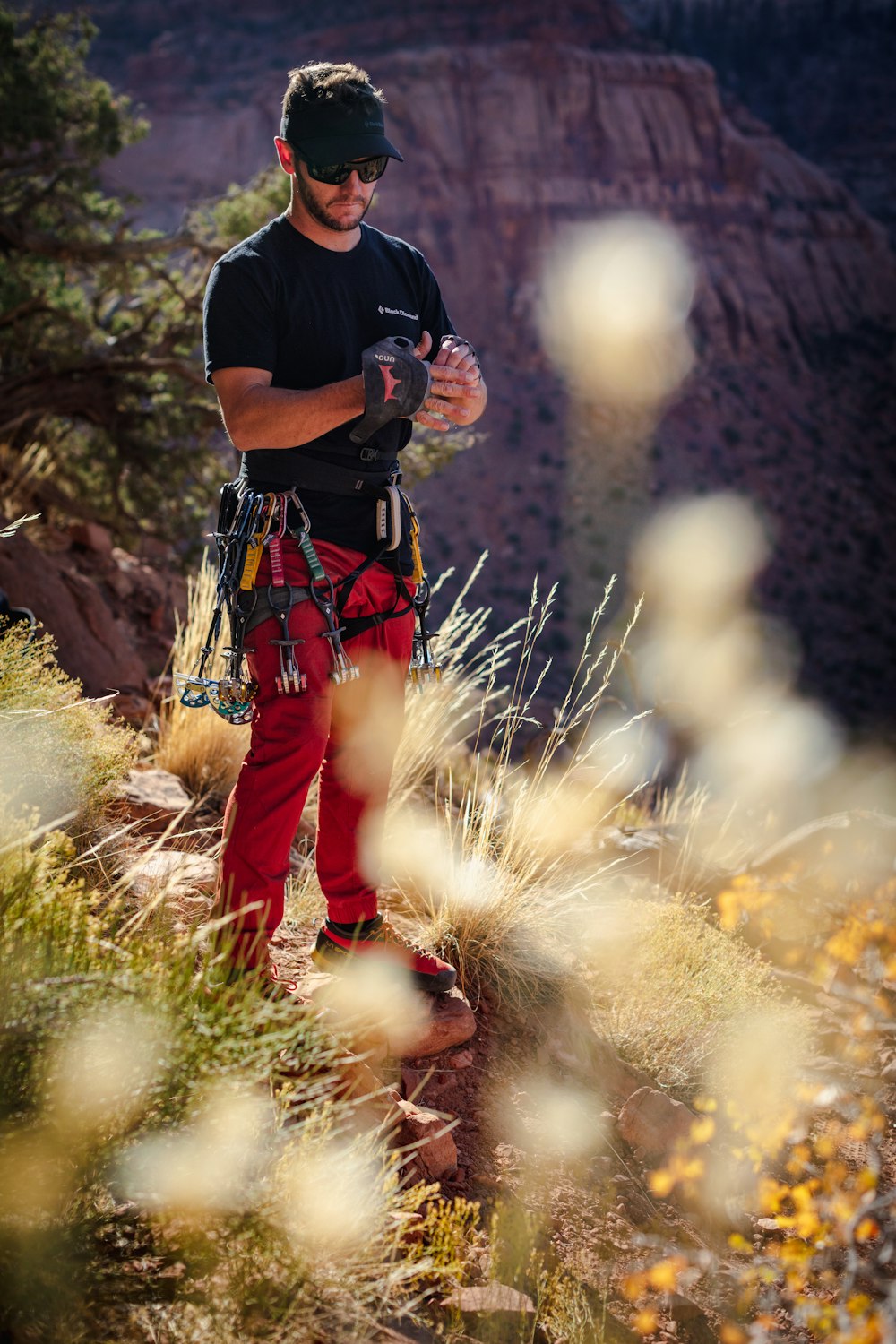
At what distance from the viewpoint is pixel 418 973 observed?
2.48 metres

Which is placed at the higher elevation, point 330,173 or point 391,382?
point 330,173

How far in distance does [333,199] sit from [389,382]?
1.58ft

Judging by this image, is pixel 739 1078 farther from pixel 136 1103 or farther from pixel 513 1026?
pixel 136 1103

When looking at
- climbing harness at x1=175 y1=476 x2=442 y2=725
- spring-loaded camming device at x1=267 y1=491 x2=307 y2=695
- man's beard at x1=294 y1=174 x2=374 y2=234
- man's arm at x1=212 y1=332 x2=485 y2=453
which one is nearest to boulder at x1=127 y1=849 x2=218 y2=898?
climbing harness at x1=175 y1=476 x2=442 y2=725

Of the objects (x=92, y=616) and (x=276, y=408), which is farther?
(x=92, y=616)

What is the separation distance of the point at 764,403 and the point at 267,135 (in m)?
24.4

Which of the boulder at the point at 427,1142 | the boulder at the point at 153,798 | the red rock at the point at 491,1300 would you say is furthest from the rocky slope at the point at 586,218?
the red rock at the point at 491,1300

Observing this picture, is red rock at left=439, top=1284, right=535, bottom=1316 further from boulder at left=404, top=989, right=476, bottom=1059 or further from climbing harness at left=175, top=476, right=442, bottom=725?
climbing harness at left=175, top=476, right=442, bottom=725

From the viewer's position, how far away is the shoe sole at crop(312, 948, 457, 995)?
8.07 ft

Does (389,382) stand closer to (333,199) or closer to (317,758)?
(333,199)

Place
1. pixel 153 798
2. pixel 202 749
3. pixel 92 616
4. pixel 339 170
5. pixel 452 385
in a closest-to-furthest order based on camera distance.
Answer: pixel 339 170 → pixel 452 385 → pixel 153 798 → pixel 202 749 → pixel 92 616

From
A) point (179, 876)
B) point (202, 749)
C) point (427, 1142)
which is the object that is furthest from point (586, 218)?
point (427, 1142)

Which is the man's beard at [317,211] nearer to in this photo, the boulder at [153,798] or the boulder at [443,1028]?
the boulder at [153,798]

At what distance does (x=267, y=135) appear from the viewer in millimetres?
41812
